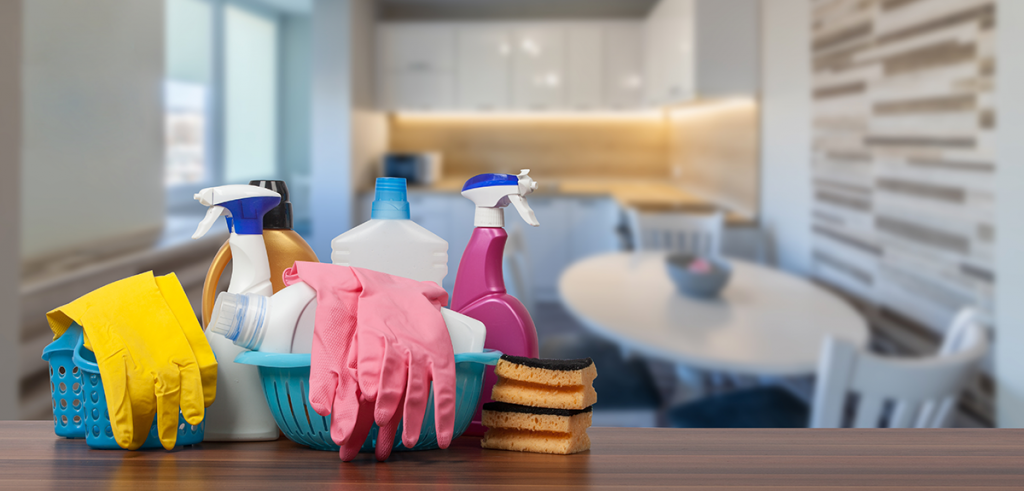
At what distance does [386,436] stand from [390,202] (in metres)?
0.19

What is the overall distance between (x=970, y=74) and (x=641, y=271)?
44.8 inches

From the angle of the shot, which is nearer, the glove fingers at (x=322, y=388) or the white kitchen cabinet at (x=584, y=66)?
the glove fingers at (x=322, y=388)

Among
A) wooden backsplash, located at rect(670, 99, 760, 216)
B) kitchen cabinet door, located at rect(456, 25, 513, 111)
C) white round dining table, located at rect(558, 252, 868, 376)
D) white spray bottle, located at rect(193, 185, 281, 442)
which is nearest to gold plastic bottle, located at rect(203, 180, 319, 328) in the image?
white spray bottle, located at rect(193, 185, 281, 442)

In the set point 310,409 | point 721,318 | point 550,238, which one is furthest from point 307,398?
point 550,238

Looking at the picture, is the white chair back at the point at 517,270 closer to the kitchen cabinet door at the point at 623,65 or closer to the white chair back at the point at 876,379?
the white chair back at the point at 876,379

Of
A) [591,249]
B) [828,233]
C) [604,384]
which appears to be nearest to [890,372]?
[604,384]

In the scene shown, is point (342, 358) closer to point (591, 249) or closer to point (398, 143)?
point (591, 249)

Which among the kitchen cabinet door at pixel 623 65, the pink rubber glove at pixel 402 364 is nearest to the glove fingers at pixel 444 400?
the pink rubber glove at pixel 402 364

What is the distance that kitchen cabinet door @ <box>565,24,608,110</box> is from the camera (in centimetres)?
505

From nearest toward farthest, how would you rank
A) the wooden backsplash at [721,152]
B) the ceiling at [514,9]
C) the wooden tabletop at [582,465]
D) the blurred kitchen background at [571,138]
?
the wooden tabletop at [582,465]
the blurred kitchen background at [571,138]
the wooden backsplash at [721,152]
the ceiling at [514,9]

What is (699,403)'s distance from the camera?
1.71m

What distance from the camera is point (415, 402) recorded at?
1.57 ft

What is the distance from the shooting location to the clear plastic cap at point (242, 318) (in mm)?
476

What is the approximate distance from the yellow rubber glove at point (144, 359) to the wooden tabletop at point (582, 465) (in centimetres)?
3
